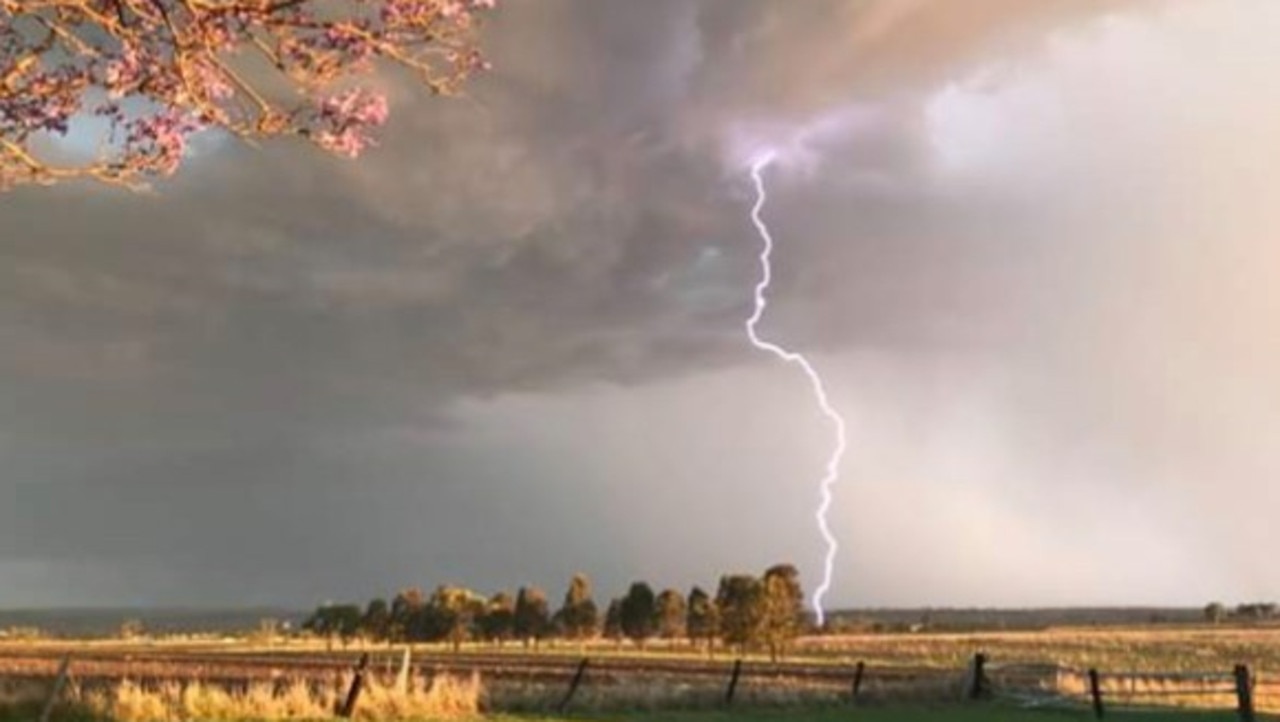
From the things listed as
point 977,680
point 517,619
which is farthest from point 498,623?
point 977,680

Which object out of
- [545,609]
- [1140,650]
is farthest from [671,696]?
[545,609]

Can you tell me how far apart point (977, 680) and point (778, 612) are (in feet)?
171

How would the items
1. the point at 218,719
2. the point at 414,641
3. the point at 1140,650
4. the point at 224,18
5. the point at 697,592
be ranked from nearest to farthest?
the point at 224,18 < the point at 218,719 < the point at 1140,650 < the point at 697,592 < the point at 414,641

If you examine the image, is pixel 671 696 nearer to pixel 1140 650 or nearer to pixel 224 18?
pixel 224 18

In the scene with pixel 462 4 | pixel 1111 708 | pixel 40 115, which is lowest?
pixel 1111 708

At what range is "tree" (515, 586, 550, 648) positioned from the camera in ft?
384

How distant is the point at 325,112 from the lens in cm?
902

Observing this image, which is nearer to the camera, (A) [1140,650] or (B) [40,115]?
(B) [40,115]

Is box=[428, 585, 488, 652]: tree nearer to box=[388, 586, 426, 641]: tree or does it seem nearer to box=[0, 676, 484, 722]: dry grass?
box=[388, 586, 426, 641]: tree

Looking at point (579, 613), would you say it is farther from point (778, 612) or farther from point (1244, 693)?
point (1244, 693)

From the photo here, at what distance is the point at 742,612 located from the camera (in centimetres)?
8456

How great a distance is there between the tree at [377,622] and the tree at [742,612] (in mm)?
44726

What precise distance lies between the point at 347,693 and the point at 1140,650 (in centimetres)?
7604

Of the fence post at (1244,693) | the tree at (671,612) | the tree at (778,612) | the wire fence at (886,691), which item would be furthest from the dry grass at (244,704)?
the tree at (671,612)
